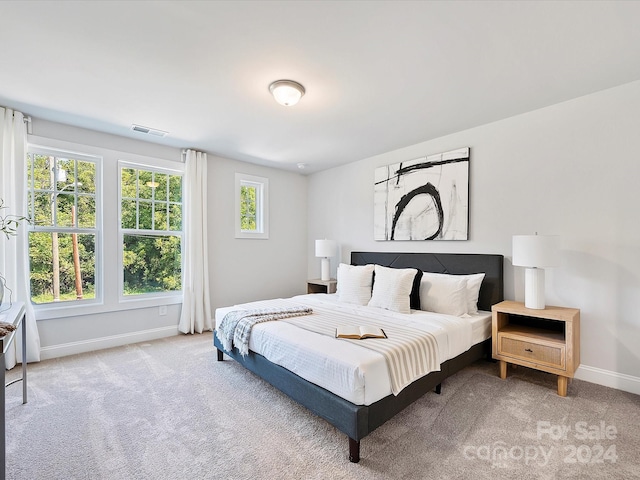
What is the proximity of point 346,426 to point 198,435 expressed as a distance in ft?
3.30

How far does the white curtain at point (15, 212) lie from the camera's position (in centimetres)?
300

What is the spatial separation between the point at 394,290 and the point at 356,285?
56 cm

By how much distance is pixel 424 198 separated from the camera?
12.8ft

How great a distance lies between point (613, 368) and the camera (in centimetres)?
262

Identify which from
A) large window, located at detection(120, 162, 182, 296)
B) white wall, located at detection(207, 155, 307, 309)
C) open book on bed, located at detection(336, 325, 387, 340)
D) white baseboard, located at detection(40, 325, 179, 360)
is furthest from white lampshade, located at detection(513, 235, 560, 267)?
white baseboard, located at detection(40, 325, 179, 360)

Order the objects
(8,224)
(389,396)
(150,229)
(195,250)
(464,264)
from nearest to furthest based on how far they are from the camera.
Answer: (389,396) < (8,224) < (464,264) < (150,229) < (195,250)

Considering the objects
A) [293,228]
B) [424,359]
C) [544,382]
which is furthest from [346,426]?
[293,228]

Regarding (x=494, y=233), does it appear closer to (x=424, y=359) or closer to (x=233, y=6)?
(x=424, y=359)

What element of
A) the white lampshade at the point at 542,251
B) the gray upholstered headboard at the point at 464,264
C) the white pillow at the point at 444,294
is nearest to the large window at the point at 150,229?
the gray upholstered headboard at the point at 464,264

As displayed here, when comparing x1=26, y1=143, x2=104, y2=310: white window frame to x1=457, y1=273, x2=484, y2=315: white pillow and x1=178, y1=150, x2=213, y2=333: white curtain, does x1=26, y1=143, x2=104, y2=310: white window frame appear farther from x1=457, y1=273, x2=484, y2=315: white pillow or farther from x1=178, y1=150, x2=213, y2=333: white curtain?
x1=457, y1=273, x2=484, y2=315: white pillow

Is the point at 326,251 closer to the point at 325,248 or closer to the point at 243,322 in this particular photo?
the point at 325,248

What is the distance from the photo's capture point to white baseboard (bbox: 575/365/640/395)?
252 cm

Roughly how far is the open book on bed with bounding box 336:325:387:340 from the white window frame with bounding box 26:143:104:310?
3.12 meters

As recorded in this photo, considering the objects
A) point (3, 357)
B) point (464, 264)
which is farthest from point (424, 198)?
point (3, 357)
